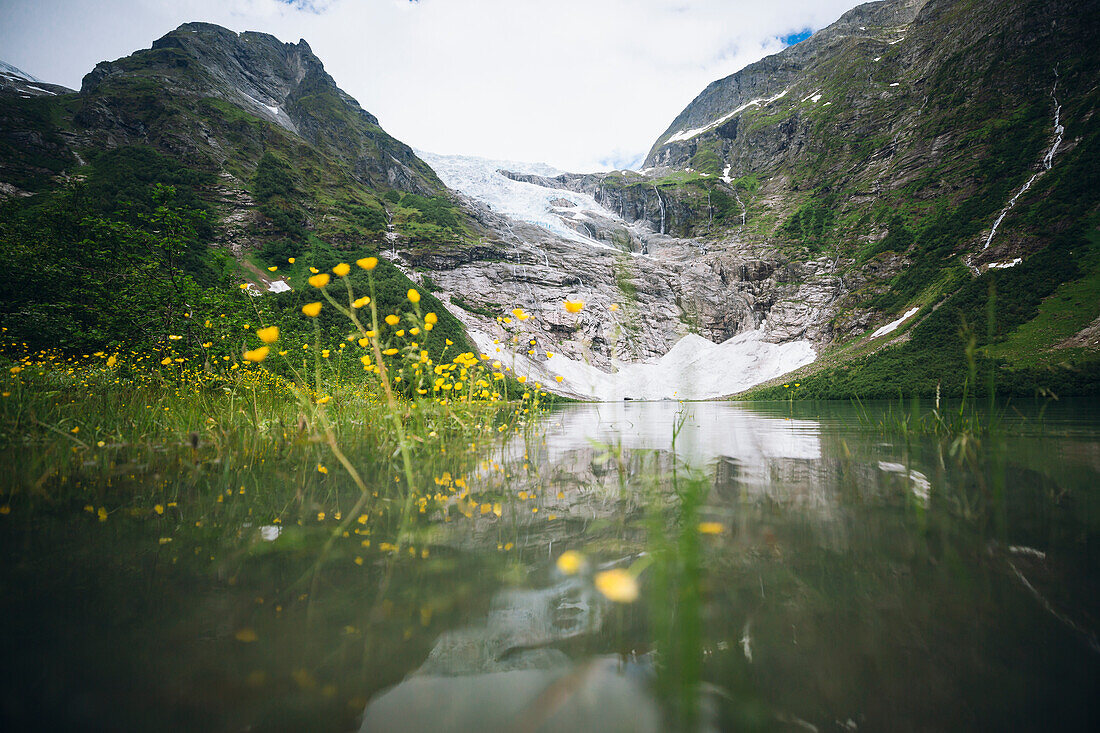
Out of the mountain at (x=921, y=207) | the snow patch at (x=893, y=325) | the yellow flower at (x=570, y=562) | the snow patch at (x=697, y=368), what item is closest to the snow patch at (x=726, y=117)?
the mountain at (x=921, y=207)

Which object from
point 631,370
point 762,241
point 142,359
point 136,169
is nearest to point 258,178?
point 136,169

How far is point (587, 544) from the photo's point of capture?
4.65ft

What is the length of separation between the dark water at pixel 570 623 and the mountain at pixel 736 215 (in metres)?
26.7

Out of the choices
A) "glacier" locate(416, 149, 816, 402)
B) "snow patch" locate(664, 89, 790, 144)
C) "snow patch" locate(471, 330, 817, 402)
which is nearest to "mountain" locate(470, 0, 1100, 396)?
"snow patch" locate(471, 330, 817, 402)

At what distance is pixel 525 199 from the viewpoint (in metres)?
81.1

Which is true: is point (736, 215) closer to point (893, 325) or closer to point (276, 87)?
point (893, 325)

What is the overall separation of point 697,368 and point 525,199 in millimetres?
51898

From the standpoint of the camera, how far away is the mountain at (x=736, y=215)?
37281 millimetres

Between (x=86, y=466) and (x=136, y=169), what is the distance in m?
59.3

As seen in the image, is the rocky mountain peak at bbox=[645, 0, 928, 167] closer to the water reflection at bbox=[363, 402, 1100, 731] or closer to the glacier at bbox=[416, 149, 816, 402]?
the glacier at bbox=[416, 149, 816, 402]

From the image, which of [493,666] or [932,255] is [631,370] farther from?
[493,666]

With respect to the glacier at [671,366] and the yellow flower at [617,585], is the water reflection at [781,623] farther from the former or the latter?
the glacier at [671,366]

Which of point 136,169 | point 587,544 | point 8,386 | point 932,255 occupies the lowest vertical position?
point 587,544

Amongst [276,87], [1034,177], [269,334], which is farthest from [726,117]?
[269,334]
